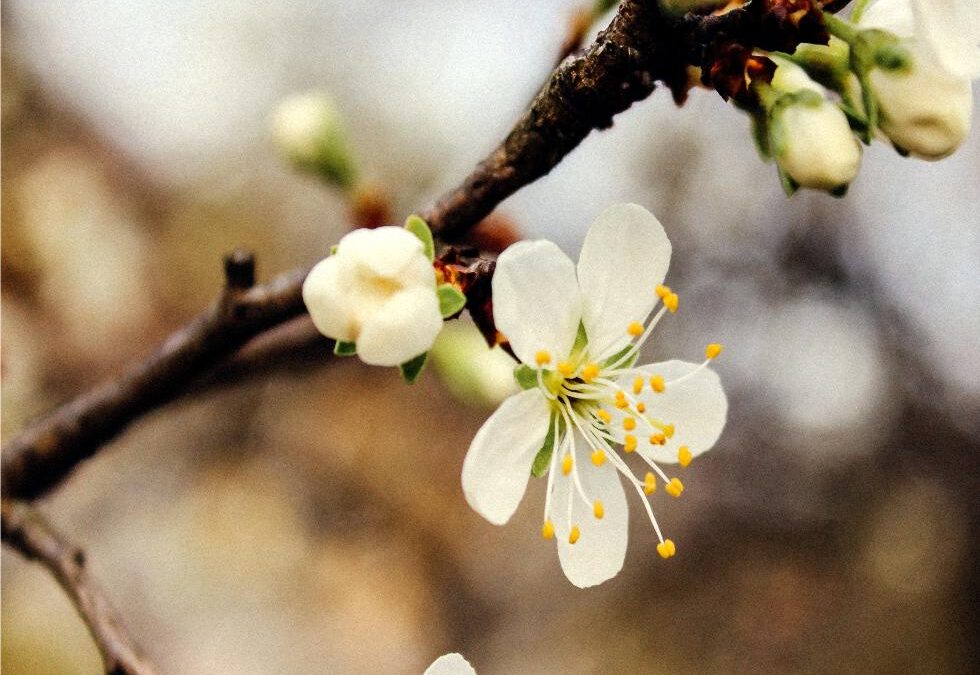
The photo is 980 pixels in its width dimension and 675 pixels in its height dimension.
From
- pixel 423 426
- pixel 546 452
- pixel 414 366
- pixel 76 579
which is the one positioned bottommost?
pixel 423 426

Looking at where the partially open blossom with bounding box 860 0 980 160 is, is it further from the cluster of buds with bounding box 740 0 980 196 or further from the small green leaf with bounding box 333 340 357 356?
the small green leaf with bounding box 333 340 357 356

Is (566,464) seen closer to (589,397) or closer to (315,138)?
(589,397)

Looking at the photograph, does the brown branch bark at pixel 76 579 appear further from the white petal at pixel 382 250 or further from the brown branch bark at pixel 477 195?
the white petal at pixel 382 250

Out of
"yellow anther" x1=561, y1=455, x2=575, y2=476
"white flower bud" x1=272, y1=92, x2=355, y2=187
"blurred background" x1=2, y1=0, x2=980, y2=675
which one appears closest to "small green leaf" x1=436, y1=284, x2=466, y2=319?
"yellow anther" x1=561, y1=455, x2=575, y2=476

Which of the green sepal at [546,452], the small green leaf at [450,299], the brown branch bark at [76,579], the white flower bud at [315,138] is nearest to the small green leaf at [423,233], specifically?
the small green leaf at [450,299]

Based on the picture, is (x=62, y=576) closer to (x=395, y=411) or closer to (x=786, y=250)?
(x=395, y=411)

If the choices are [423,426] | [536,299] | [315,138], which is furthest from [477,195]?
[423,426]
